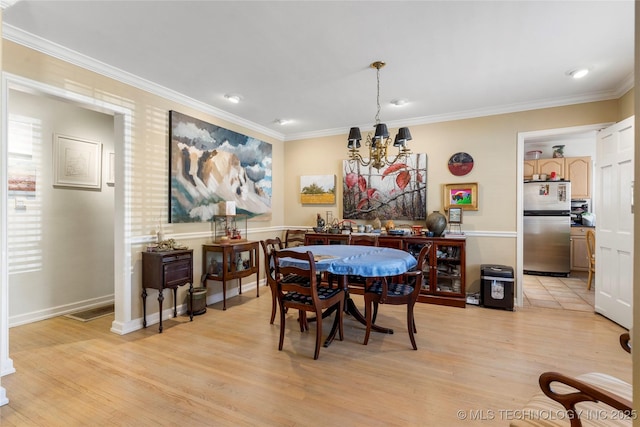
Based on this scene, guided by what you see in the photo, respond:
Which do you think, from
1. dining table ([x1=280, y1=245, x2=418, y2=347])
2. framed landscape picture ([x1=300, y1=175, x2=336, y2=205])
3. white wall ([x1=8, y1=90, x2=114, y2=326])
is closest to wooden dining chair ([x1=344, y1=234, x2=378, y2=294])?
dining table ([x1=280, y1=245, x2=418, y2=347])

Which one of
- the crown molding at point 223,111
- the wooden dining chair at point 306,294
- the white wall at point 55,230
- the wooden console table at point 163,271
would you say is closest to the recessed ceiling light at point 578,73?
the crown molding at point 223,111

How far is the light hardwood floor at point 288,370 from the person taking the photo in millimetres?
1825

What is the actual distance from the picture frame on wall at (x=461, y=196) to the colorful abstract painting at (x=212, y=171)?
2937mm

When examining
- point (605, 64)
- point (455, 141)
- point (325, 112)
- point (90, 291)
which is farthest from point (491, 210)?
point (90, 291)

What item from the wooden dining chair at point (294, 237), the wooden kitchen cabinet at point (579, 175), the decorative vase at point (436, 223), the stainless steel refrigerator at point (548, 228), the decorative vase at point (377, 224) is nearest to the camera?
the decorative vase at point (436, 223)

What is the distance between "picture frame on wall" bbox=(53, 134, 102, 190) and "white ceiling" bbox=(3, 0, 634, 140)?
1465 mm

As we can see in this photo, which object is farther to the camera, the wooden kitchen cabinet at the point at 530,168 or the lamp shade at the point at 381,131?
the wooden kitchen cabinet at the point at 530,168

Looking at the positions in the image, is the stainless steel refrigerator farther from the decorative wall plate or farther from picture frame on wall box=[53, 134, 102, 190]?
picture frame on wall box=[53, 134, 102, 190]

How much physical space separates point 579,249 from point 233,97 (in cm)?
697

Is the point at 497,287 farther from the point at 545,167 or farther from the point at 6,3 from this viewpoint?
the point at 6,3

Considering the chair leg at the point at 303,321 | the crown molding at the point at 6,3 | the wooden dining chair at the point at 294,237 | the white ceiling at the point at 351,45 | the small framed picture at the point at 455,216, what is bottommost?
the chair leg at the point at 303,321

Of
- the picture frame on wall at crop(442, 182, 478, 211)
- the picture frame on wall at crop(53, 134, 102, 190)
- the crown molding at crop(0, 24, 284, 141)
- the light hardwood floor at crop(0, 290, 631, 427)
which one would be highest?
the crown molding at crop(0, 24, 284, 141)

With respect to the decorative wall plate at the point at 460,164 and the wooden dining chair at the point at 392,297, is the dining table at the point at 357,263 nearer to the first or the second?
the wooden dining chair at the point at 392,297

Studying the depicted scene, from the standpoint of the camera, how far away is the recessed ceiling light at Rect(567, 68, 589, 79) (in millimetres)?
2936
